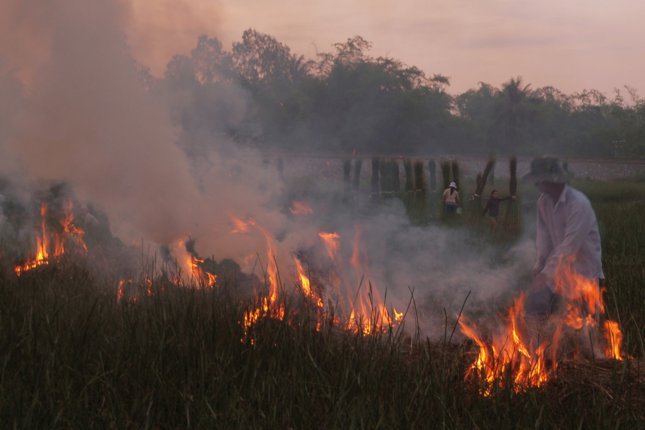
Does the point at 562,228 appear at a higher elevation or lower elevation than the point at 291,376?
higher

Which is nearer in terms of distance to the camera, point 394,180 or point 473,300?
point 473,300

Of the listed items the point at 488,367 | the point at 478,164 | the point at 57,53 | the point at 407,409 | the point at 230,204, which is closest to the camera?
the point at 407,409

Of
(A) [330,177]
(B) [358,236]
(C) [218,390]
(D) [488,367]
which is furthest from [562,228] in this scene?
(A) [330,177]

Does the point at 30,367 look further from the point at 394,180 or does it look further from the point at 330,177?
the point at 330,177

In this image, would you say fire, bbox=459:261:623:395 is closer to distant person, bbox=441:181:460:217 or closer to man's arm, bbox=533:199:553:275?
man's arm, bbox=533:199:553:275

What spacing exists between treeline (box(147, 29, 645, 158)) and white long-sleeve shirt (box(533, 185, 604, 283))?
3.80m

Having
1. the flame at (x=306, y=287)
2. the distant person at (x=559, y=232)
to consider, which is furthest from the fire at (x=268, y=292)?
the distant person at (x=559, y=232)

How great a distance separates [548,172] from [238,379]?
3.76 meters

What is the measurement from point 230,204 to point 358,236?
4.34ft

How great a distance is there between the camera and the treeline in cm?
820

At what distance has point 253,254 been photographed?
6.85m

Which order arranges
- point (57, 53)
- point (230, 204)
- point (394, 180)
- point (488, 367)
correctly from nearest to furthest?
point (488, 367), point (57, 53), point (230, 204), point (394, 180)

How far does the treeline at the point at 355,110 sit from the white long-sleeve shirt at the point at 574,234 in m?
3.80

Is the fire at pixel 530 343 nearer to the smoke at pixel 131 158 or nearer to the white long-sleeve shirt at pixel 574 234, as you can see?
the white long-sleeve shirt at pixel 574 234
